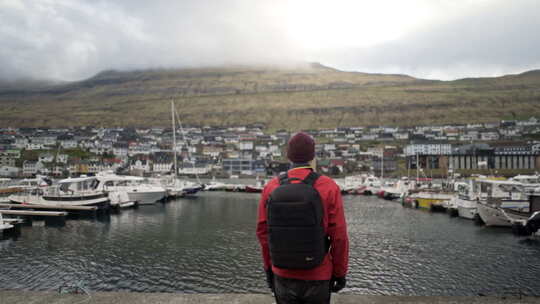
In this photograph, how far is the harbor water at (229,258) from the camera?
12484 millimetres

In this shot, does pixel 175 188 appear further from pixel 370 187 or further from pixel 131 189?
pixel 370 187

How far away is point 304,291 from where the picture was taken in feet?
10.1

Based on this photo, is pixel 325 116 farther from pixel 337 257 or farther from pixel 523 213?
pixel 337 257

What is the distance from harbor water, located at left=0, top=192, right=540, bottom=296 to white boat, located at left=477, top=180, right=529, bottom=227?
0.86m

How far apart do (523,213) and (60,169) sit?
355ft

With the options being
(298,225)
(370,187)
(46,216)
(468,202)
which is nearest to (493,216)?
(468,202)

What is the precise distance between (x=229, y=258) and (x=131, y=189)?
83.2ft

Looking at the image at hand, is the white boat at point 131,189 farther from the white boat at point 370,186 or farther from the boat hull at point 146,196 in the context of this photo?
the white boat at point 370,186

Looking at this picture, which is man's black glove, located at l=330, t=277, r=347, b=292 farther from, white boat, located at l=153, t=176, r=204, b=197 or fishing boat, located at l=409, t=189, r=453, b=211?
white boat, located at l=153, t=176, r=204, b=197

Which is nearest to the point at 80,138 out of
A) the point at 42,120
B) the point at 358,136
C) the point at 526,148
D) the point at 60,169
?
the point at 60,169

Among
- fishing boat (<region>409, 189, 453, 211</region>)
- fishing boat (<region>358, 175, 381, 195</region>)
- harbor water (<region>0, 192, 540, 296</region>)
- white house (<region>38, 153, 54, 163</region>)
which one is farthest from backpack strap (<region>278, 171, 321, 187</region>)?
white house (<region>38, 153, 54, 163</region>)

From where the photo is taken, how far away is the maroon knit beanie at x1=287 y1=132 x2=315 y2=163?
326 centimetres

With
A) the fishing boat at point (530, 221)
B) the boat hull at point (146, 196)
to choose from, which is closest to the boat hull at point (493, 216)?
the fishing boat at point (530, 221)

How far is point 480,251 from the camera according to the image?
1756cm
